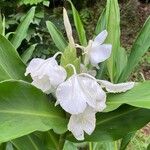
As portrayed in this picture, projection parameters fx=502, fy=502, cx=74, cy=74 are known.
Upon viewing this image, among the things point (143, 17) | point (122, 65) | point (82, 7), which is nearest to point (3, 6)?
point (82, 7)

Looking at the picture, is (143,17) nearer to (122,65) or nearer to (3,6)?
(3,6)

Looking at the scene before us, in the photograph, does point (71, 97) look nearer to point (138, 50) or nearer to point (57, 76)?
point (57, 76)

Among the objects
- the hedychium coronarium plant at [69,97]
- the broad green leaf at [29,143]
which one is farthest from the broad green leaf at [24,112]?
the broad green leaf at [29,143]

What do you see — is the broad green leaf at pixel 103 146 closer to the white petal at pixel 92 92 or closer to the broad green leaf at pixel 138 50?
the broad green leaf at pixel 138 50

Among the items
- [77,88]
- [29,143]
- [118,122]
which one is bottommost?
[29,143]

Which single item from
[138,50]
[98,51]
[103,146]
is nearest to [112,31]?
[138,50]

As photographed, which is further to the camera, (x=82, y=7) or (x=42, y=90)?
(x=82, y=7)
